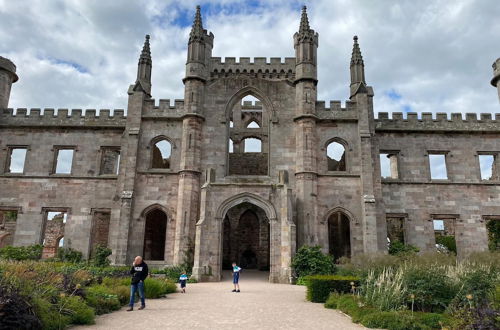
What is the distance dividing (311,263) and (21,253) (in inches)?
601

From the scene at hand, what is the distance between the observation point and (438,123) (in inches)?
986

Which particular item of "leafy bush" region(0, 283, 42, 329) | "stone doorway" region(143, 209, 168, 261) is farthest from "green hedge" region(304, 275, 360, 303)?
"stone doorway" region(143, 209, 168, 261)

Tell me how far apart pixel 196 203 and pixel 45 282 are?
1270cm

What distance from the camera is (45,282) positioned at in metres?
9.28

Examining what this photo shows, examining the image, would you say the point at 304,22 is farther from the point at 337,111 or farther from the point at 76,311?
the point at 76,311

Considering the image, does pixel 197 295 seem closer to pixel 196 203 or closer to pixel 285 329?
pixel 285 329

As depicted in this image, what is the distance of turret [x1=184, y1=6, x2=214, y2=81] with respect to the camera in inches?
937

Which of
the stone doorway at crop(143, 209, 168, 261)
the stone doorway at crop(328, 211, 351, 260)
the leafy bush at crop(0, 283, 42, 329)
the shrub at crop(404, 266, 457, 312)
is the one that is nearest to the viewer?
the leafy bush at crop(0, 283, 42, 329)

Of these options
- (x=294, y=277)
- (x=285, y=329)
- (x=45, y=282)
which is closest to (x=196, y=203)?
(x=294, y=277)

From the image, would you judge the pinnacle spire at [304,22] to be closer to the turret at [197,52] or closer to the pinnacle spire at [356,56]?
the pinnacle spire at [356,56]

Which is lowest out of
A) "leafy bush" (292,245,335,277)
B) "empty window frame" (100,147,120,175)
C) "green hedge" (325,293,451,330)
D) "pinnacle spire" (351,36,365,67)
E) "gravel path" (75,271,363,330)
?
"gravel path" (75,271,363,330)

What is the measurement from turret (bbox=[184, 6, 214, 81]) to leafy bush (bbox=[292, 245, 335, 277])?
473 inches

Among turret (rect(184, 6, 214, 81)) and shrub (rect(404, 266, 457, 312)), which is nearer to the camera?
shrub (rect(404, 266, 457, 312))

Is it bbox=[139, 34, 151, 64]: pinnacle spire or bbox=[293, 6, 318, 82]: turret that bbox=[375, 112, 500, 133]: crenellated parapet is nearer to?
bbox=[293, 6, 318, 82]: turret
